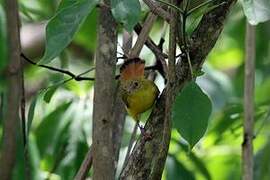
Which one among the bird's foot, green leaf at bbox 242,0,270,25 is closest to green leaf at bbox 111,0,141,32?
green leaf at bbox 242,0,270,25

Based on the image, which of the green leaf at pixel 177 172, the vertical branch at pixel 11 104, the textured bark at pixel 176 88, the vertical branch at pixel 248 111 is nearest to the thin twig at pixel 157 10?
the textured bark at pixel 176 88

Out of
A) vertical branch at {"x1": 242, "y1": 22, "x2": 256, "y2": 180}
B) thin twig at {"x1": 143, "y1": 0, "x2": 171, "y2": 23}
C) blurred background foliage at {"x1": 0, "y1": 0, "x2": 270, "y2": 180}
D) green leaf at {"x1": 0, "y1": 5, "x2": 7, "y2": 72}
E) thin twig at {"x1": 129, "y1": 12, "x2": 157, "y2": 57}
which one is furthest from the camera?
blurred background foliage at {"x1": 0, "y1": 0, "x2": 270, "y2": 180}

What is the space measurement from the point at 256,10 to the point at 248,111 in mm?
647

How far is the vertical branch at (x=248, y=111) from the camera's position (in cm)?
161

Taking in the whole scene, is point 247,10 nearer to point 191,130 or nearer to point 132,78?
point 191,130

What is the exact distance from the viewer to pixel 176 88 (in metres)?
1.22

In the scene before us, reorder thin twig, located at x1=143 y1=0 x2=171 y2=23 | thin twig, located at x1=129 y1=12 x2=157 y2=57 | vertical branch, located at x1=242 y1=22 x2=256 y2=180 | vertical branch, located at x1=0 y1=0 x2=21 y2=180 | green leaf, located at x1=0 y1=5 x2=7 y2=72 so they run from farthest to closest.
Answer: vertical branch, located at x1=242 y1=22 x2=256 y2=180, thin twig, located at x1=129 y1=12 x2=157 y2=57, thin twig, located at x1=143 y1=0 x2=171 y2=23, green leaf, located at x1=0 y1=5 x2=7 y2=72, vertical branch, located at x1=0 y1=0 x2=21 y2=180

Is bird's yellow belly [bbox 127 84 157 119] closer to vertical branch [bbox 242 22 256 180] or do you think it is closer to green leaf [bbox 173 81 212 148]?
green leaf [bbox 173 81 212 148]

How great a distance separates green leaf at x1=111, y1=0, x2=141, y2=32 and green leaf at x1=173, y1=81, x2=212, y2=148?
17cm

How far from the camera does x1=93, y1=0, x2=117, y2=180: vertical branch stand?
1.14 metres

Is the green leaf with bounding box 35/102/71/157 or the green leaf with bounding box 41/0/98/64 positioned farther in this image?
the green leaf with bounding box 35/102/71/157

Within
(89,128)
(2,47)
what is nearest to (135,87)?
(2,47)

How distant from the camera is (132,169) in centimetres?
124

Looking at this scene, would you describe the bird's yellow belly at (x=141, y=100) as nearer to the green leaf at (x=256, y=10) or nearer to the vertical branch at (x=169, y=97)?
the vertical branch at (x=169, y=97)
